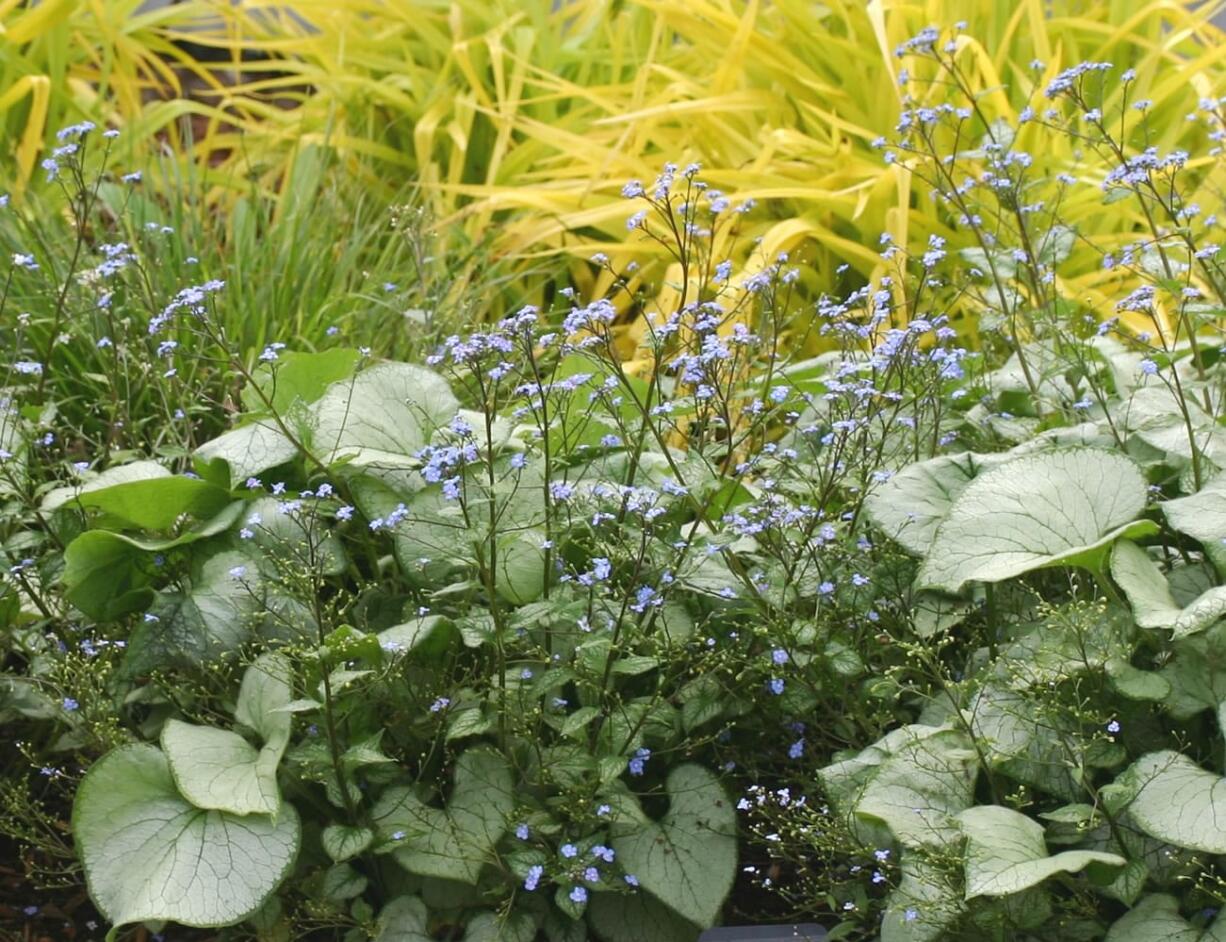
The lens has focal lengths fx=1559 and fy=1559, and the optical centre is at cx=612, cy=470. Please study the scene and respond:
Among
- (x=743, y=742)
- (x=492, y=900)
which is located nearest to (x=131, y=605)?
(x=492, y=900)

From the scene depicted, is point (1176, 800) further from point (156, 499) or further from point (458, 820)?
point (156, 499)

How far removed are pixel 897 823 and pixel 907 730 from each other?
0.12 meters

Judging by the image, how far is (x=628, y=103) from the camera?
13.8 ft

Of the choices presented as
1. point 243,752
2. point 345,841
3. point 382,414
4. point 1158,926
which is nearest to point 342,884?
point 345,841

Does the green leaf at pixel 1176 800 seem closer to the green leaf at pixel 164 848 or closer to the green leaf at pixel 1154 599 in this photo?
the green leaf at pixel 1154 599

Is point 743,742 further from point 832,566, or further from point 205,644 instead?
point 205,644

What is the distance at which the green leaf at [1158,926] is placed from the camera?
1677 mm

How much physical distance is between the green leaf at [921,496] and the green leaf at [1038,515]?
0.09m

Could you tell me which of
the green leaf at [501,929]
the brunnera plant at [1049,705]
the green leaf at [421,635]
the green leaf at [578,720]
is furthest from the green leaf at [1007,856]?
the green leaf at [421,635]

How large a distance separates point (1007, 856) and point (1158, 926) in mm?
212

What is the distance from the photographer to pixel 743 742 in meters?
2.17

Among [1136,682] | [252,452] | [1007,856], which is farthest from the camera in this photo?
[252,452]

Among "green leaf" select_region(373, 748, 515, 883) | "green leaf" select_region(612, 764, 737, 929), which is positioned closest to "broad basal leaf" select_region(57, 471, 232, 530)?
"green leaf" select_region(373, 748, 515, 883)

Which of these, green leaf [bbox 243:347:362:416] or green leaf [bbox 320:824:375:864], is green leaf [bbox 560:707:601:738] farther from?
green leaf [bbox 243:347:362:416]
